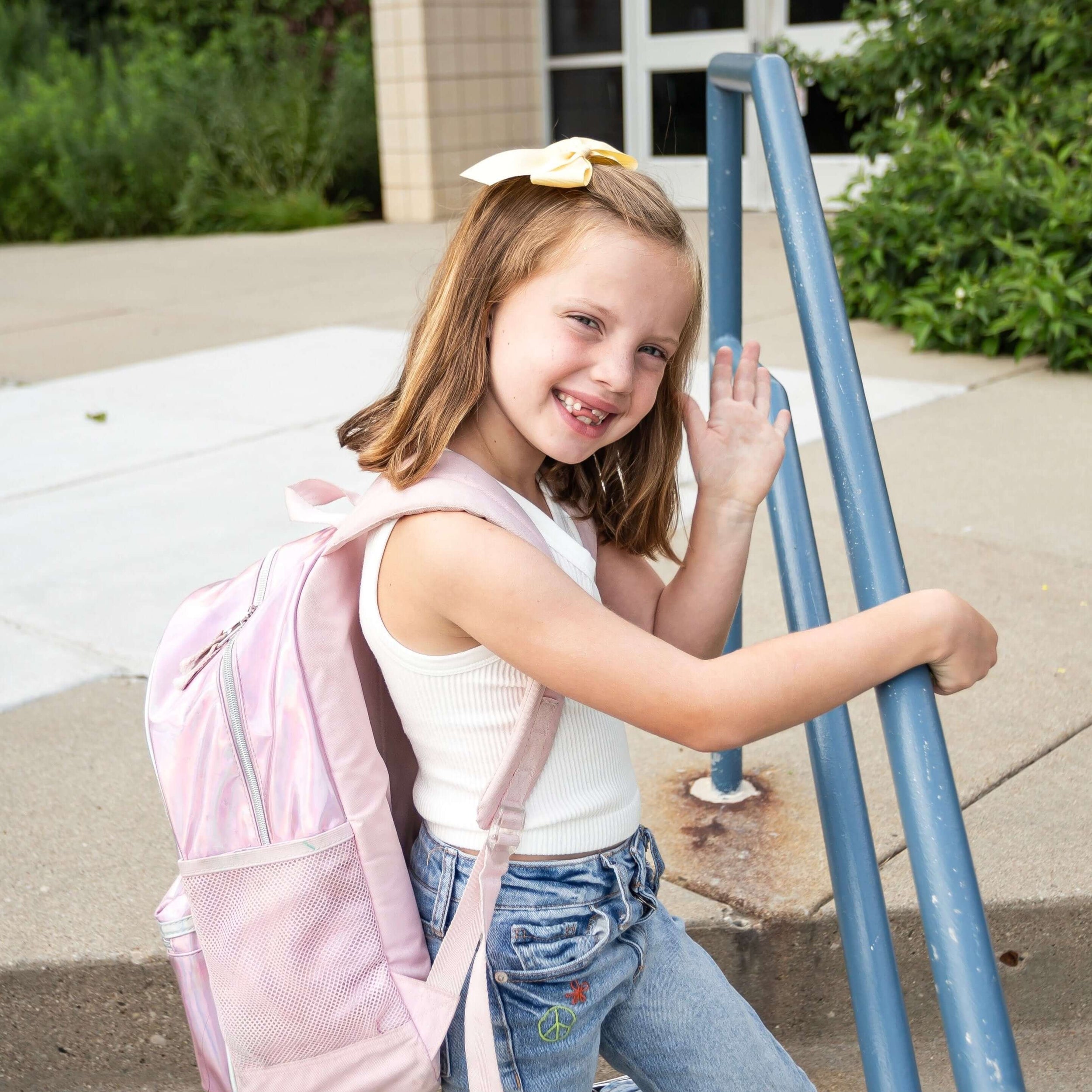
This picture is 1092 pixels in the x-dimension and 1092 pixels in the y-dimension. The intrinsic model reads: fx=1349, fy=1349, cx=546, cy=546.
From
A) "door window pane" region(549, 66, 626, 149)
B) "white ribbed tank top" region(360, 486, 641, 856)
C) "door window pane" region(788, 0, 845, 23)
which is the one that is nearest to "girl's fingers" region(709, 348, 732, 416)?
"white ribbed tank top" region(360, 486, 641, 856)

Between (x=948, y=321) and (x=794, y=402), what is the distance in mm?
953

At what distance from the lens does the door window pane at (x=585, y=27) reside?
9812 millimetres

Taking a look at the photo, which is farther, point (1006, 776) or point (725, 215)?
point (1006, 776)

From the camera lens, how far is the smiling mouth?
134cm

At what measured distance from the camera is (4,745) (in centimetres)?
243

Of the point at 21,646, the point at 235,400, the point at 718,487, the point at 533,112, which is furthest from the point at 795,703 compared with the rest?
the point at 533,112

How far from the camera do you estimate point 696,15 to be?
9.30m

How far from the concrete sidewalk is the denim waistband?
1.72 ft

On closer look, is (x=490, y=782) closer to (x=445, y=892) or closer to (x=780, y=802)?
(x=445, y=892)

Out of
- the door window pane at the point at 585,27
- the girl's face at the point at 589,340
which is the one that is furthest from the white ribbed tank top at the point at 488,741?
the door window pane at the point at 585,27

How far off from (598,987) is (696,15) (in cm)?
902

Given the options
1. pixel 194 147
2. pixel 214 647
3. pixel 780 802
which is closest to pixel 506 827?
pixel 214 647

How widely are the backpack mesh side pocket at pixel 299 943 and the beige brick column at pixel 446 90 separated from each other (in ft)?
28.6

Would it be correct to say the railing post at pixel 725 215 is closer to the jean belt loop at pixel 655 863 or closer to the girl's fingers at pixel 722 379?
the girl's fingers at pixel 722 379
